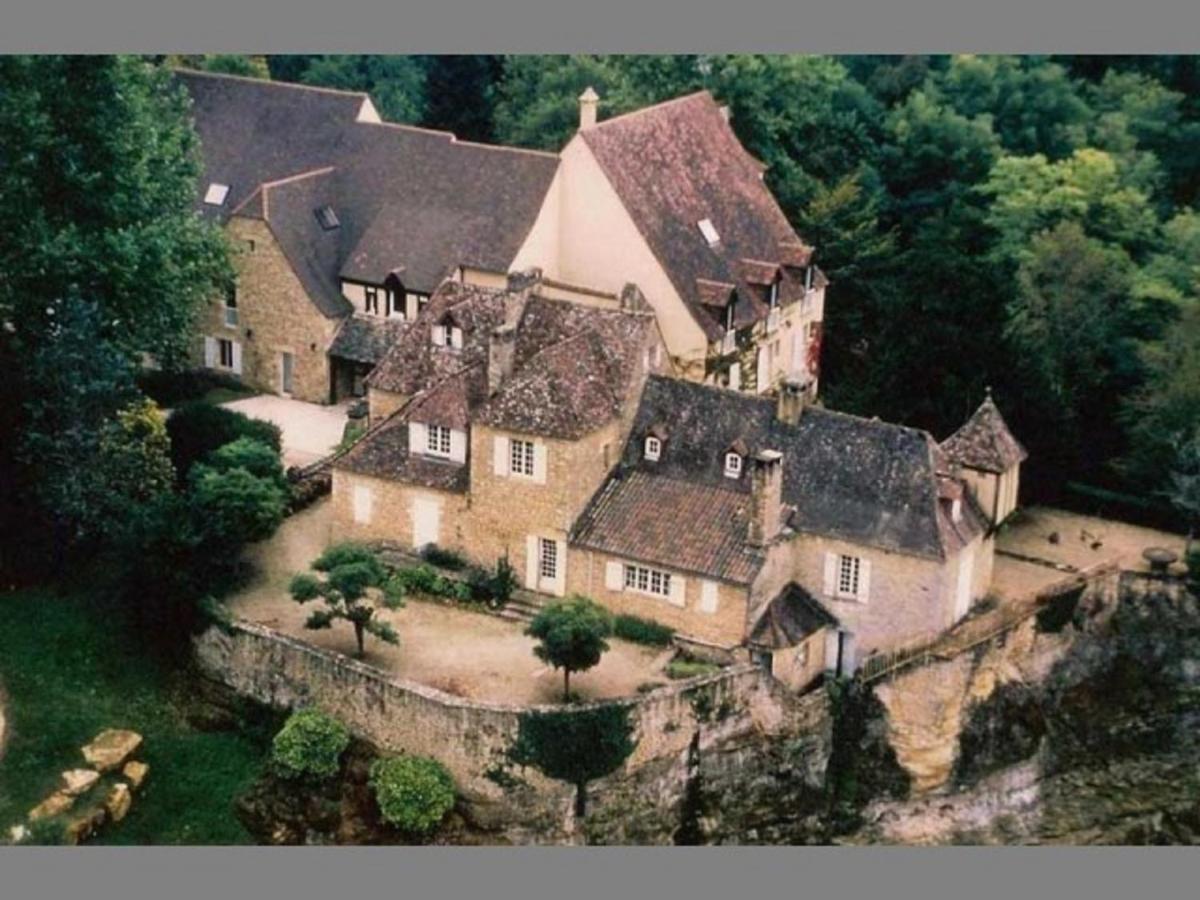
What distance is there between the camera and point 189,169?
6581 centimetres

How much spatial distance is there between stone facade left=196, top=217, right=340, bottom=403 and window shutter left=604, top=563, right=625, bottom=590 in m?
16.9

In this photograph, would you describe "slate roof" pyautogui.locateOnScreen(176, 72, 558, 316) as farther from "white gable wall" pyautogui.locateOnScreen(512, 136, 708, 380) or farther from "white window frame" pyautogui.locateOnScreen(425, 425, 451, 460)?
"white window frame" pyautogui.locateOnScreen(425, 425, 451, 460)

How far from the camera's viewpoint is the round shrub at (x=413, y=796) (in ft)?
163

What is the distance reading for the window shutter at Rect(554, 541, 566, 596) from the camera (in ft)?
183

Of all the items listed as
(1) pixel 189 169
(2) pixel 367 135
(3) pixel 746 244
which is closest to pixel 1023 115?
(3) pixel 746 244

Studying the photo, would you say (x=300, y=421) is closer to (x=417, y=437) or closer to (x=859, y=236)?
(x=417, y=437)

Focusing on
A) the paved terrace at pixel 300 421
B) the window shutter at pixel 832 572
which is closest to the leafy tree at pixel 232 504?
the paved terrace at pixel 300 421

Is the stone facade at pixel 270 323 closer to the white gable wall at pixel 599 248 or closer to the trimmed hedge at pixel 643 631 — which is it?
the white gable wall at pixel 599 248

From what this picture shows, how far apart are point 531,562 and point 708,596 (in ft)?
17.2

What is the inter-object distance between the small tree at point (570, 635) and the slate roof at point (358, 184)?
18.9m

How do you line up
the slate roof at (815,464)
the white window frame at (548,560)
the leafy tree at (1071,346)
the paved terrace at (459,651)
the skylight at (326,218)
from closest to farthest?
the paved terrace at (459,651) → the slate roof at (815,464) → the white window frame at (548,560) → the leafy tree at (1071,346) → the skylight at (326,218)

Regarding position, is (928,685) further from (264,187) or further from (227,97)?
(227,97)

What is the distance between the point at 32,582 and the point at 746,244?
26626 millimetres

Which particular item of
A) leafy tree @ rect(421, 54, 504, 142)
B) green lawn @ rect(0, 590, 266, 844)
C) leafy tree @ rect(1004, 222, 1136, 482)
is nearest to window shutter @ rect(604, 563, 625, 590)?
green lawn @ rect(0, 590, 266, 844)
